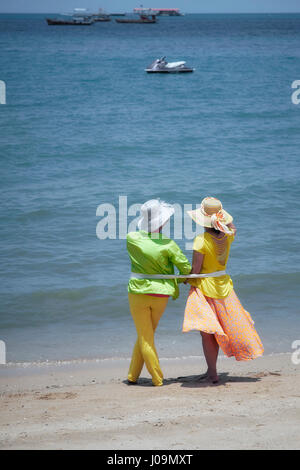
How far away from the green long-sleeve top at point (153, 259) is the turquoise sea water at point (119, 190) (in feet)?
5.36

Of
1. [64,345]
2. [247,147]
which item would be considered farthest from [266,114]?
[64,345]

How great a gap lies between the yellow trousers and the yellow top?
329mm

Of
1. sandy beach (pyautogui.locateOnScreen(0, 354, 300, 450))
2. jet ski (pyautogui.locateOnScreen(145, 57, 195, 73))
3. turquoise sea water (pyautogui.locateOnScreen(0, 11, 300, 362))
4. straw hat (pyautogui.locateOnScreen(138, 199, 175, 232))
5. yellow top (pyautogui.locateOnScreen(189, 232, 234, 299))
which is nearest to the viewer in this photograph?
sandy beach (pyautogui.locateOnScreen(0, 354, 300, 450))

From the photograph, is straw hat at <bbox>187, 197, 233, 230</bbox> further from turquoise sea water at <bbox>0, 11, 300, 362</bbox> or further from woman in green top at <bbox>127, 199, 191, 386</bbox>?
turquoise sea water at <bbox>0, 11, 300, 362</bbox>

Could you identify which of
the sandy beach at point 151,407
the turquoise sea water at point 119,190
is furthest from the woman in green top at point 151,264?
the turquoise sea water at point 119,190

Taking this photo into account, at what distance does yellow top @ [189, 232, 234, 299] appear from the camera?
5.00m

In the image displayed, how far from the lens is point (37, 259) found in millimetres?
9328

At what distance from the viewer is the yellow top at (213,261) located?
5.00 metres

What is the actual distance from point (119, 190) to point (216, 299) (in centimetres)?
846

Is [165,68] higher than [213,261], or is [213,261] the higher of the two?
[213,261]

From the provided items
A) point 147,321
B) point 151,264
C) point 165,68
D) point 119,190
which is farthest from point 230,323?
point 165,68

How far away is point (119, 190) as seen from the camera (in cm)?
1333

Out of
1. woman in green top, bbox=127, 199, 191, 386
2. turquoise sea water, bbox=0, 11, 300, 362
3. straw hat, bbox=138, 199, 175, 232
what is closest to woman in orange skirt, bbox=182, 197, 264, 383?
woman in green top, bbox=127, 199, 191, 386

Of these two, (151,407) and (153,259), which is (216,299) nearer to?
(153,259)
